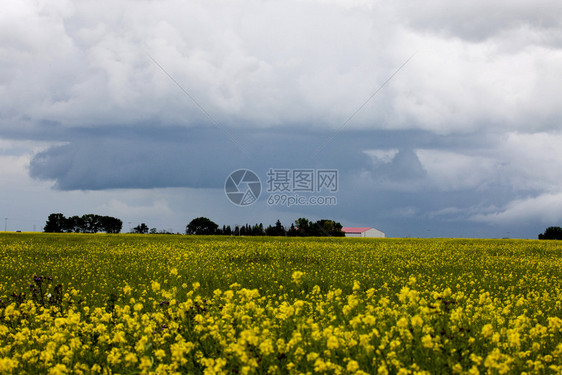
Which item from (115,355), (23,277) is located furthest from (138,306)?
(23,277)

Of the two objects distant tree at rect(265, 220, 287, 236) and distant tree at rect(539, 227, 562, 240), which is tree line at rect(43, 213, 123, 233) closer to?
distant tree at rect(265, 220, 287, 236)

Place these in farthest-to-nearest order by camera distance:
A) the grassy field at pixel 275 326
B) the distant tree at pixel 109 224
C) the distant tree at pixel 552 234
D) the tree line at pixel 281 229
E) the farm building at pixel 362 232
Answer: the farm building at pixel 362 232, the distant tree at pixel 109 224, the distant tree at pixel 552 234, the tree line at pixel 281 229, the grassy field at pixel 275 326

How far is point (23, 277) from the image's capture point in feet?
54.2

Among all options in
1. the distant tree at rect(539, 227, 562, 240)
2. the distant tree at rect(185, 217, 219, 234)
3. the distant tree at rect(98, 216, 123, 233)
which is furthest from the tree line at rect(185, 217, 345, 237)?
the distant tree at rect(539, 227, 562, 240)

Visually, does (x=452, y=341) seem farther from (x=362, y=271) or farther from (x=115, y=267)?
(x=115, y=267)

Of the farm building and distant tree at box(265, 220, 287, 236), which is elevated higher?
the farm building

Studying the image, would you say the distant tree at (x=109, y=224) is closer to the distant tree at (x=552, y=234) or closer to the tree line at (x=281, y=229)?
the tree line at (x=281, y=229)

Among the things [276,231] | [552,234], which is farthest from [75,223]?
[552,234]

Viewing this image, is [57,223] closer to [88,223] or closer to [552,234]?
[88,223]

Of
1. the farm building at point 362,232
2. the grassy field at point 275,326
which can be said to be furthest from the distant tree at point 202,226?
the grassy field at point 275,326

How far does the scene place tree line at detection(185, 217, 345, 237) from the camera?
52.4 m

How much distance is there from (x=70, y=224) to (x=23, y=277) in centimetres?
8921

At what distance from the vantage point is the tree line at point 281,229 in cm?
5241

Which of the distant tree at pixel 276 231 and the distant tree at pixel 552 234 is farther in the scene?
the distant tree at pixel 552 234
